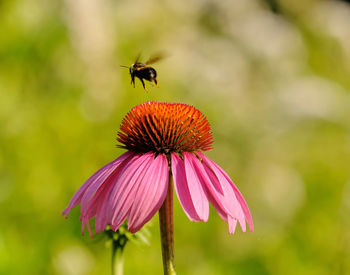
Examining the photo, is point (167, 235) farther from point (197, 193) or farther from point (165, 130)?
point (165, 130)

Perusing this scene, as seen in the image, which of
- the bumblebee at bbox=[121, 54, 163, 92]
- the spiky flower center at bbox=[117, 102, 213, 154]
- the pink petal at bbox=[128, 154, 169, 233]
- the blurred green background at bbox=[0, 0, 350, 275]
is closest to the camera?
the pink petal at bbox=[128, 154, 169, 233]

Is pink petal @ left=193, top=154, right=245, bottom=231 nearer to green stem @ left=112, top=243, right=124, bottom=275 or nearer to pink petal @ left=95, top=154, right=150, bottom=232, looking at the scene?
pink petal @ left=95, top=154, right=150, bottom=232

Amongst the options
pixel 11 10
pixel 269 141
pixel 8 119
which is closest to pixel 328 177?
pixel 269 141

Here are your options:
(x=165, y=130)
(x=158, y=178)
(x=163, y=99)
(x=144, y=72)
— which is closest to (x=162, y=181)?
(x=158, y=178)

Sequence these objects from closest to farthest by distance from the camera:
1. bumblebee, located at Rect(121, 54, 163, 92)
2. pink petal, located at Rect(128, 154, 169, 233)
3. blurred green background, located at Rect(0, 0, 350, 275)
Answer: pink petal, located at Rect(128, 154, 169, 233) → bumblebee, located at Rect(121, 54, 163, 92) → blurred green background, located at Rect(0, 0, 350, 275)

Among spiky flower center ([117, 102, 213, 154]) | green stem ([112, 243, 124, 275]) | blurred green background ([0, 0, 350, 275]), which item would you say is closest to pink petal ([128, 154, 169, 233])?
spiky flower center ([117, 102, 213, 154])

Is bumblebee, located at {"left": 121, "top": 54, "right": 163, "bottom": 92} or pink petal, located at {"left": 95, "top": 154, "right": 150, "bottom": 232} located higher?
bumblebee, located at {"left": 121, "top": 54, "right": 163, "bottom": 92}

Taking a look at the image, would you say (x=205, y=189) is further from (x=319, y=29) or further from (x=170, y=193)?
(x=319, y=29)
